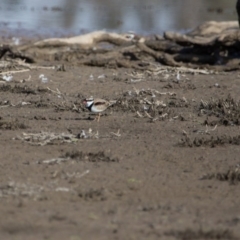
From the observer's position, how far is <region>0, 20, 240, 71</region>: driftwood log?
13.2m

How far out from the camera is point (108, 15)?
2342 centimetres

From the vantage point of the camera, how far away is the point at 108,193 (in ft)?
19.4

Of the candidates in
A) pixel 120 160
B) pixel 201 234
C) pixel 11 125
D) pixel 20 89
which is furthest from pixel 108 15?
pixel 201 234

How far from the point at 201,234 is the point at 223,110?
4.60 m

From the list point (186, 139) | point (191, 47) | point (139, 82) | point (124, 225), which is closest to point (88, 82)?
point (139, 82)

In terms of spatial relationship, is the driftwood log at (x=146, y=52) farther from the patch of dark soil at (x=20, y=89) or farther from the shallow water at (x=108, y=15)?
the shallow water at (x=108, y=15)

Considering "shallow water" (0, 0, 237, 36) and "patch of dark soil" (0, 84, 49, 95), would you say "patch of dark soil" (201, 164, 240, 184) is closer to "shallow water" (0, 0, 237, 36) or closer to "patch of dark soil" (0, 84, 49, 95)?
"patch of dark soil" (0, 84, 49, 95)

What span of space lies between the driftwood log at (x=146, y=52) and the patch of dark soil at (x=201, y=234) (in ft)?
26.6

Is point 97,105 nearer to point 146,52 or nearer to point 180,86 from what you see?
point 180,86

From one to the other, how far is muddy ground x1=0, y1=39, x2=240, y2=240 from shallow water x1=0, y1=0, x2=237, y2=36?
8328mm

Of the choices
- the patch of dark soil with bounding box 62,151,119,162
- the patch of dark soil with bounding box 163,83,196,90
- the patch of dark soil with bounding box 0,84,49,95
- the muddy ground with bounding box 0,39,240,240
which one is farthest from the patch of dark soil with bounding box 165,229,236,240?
the patch of dark soil with bounding box 163,83,196,90

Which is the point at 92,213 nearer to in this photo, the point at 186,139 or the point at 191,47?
the point at 186,139

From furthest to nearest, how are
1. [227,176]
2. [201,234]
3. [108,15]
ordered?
[108,15], [227,176], [201,234]

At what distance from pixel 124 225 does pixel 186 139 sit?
2854 millimetres
